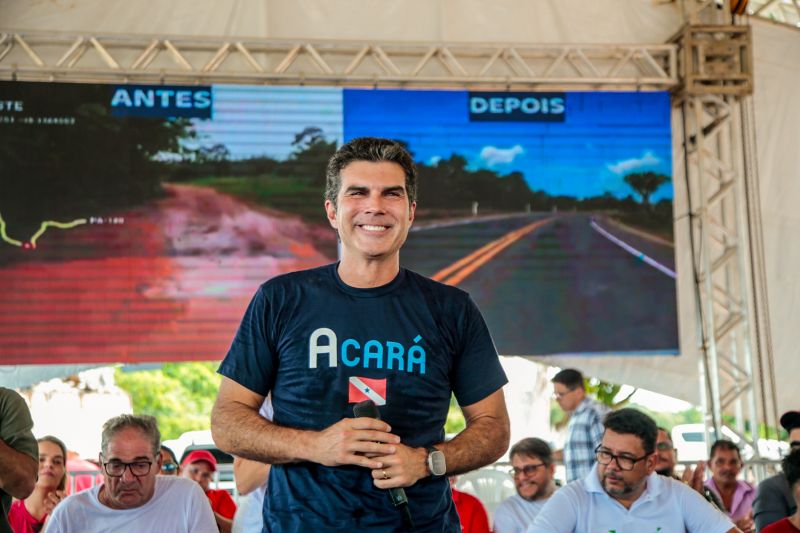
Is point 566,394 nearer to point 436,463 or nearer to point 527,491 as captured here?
point 527,491

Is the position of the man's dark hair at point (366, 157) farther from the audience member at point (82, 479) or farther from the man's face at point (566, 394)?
the audience member at point (82, 479)

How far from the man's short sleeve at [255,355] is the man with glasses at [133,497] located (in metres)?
1.93

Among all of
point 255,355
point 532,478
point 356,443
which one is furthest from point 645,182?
point 356,443

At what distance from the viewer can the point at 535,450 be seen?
562 cm

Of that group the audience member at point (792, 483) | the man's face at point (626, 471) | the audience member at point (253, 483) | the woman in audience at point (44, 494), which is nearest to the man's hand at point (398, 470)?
the audience member at point (253, 483)

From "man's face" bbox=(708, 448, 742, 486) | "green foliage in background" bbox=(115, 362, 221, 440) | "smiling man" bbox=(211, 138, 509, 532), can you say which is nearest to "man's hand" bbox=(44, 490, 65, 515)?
"smiling man" bbox=(211, 138, 509, 532)

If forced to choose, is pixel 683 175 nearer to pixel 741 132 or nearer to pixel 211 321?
pixel 741 132

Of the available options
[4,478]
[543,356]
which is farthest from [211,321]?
[4,478]

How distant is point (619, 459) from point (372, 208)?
2049 mm

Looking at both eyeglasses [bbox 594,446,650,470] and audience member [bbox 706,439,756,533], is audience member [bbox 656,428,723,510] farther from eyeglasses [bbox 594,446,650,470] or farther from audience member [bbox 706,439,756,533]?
eyeglasses [bbox 594,446,650,470]

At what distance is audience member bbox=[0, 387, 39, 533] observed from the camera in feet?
8.15

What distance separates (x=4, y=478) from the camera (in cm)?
247

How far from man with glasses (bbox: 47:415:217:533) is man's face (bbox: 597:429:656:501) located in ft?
4.68

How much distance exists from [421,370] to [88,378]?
52.8 feet
